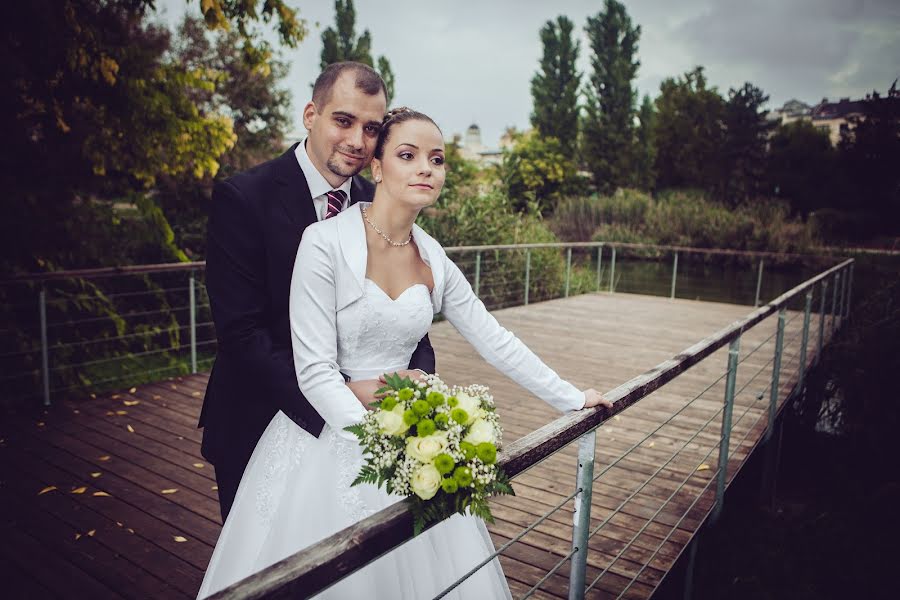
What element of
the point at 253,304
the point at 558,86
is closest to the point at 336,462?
the point at 253,304

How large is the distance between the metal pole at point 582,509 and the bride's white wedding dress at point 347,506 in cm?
22

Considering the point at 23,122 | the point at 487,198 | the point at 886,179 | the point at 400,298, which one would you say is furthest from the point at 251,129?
the point at 886,179

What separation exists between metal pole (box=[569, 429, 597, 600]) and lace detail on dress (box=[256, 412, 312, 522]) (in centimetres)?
78

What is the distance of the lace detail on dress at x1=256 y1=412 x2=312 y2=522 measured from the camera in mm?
1632

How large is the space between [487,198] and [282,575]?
978cm

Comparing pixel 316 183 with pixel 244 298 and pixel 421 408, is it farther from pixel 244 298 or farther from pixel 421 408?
pixel 421 408

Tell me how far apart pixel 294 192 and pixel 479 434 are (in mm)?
1017

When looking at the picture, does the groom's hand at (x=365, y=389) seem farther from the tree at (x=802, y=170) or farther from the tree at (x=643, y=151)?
the tree at (x=643, y=151)

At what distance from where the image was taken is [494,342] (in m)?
1.92

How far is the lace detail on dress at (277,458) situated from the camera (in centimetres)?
163

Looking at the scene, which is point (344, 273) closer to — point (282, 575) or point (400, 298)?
point (400, 298)

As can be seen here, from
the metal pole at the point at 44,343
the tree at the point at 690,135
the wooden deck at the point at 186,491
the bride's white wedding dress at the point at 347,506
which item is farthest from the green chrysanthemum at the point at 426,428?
the tree at the point at 690,135

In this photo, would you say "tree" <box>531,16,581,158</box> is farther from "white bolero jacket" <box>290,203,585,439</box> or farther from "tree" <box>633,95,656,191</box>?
"white bolero jacket" <box>290,203,585,439</box>

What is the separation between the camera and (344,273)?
5.18ft
